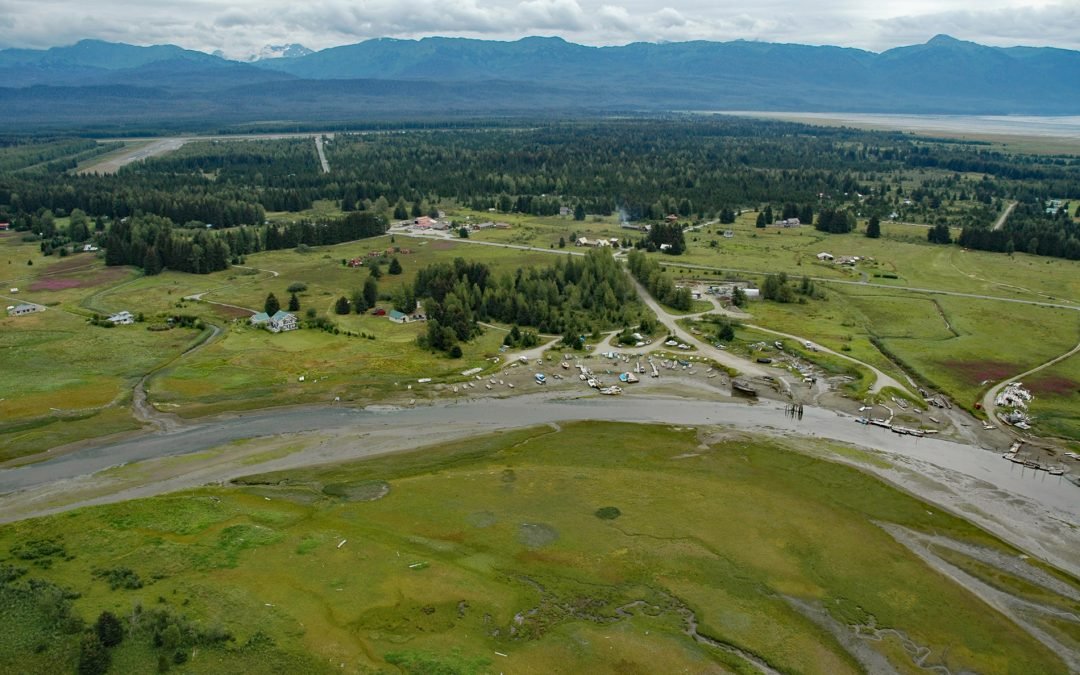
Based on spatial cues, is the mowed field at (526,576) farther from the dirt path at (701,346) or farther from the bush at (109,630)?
the dirt path at (701,346)

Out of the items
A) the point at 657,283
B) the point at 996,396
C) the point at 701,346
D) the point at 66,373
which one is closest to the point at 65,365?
the point at 66,373

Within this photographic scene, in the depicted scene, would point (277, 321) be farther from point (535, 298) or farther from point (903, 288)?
point (903, 288)

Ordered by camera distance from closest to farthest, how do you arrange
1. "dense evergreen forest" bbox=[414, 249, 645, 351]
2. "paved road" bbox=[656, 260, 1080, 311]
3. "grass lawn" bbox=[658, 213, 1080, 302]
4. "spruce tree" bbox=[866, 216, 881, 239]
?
"dense evergreen forest" bbox=[414, 249, 645, 351] < "paved road" bbox=[656, 260, 1080, 311] < "grass lawn" bbox=[658, 213, 1080, 302] < "spruce tree" bbox=[866, 216, 881, 239]

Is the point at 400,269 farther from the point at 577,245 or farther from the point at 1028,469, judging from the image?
the point at 1028,469

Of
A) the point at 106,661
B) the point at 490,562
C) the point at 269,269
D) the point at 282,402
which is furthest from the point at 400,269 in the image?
the point at 106,661

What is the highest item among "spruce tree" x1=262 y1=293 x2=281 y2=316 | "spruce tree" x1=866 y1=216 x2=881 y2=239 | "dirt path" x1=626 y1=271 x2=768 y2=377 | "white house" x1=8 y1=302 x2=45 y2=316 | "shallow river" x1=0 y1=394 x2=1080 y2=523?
"spruce tree" x1=866 y1=216 x2=881 y2=239

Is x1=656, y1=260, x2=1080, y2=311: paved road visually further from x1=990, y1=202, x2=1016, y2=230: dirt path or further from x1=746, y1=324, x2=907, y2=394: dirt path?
x1=990, y1=202, x2=1016, y2=230: dirt path

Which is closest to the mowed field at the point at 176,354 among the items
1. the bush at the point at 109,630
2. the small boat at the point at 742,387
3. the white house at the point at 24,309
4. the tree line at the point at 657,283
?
the white house at the point at 24,309

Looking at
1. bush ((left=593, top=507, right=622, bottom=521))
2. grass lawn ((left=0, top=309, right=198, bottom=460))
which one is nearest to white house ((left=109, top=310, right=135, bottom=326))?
grass lawn ((left=0, top=309, right=198, bottom=460))
